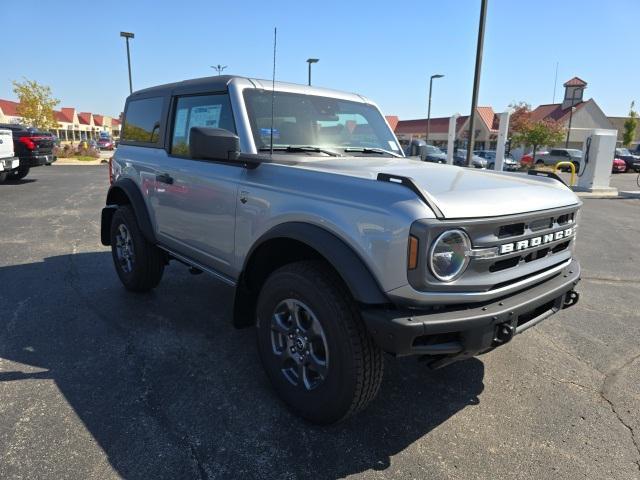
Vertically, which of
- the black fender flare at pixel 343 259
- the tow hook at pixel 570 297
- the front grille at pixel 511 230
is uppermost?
the front grille at pixel 511 230

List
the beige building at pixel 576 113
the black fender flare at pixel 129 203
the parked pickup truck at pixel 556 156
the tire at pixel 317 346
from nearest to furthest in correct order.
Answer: the tire at pixel 317 346, the black fender flare at pixel 129 203, the parked pickup truck at pixel 556 156, the beige building at pixel 576 113

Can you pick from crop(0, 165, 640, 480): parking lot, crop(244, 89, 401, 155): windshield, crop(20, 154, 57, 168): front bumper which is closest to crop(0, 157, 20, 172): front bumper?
crop(20, 154, 57, 168): front bumper

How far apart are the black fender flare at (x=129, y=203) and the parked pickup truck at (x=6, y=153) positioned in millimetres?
10021

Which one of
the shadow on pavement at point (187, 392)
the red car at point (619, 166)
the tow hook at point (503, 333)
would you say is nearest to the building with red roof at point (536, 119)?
the red car at point (619, 166)

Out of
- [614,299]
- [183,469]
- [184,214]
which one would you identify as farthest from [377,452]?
[614,299]

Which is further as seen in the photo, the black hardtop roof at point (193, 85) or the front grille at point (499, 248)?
the black hardtop roof at point (193, 85)

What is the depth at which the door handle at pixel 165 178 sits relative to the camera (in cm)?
382

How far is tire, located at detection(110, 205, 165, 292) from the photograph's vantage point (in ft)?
14.4

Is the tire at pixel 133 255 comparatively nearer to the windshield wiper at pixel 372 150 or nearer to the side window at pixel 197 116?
the side window at pixel 197 116

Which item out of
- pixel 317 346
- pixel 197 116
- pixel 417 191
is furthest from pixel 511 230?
pixel 197 116

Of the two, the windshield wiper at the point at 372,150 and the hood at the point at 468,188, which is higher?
the windshield wiper at the point at 372,150

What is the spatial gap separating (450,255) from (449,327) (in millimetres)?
338

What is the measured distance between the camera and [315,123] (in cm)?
357

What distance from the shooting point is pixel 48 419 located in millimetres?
2615
